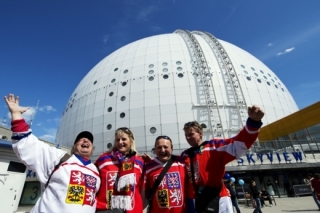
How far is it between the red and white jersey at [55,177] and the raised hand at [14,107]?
0.10 meters

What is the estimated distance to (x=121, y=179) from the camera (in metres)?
2.52

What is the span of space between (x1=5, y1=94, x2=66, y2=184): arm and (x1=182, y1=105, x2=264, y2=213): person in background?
182 centimetres

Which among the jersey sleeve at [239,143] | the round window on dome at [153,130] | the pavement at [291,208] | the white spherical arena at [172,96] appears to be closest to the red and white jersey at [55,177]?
the jersey sleeve at [239,143]

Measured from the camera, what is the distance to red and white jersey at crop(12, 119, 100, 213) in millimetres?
2229

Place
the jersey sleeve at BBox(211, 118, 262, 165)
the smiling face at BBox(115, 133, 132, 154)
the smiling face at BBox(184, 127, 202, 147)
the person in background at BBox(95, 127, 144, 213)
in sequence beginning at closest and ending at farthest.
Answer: the person in background at BBox(95, 127, 144, 213), the jersey sleeve at BBox(211, 118, 262, 165), the smiling face at BBox(115, 133, 132, 154), the smiling face at BBox(184, 127, 202, 147)

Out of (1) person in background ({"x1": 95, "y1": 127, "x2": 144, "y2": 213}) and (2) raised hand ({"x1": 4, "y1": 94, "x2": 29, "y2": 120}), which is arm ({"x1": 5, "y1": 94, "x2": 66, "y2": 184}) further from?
(1) person in background ({"x1": 95, "y1": 127, "x2": 144, "y2": 213})

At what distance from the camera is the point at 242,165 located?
17.3 metres

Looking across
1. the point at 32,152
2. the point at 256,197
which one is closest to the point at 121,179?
the point at 32,152

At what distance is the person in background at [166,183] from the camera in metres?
2.68

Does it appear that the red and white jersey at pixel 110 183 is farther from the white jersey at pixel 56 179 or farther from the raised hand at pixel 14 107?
the raised hand at pixel 14 107

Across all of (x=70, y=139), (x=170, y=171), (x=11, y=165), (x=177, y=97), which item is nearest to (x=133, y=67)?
(x=177, y=97)

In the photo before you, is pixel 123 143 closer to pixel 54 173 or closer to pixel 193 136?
pixel 54 173

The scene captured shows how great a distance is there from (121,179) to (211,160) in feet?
4.24

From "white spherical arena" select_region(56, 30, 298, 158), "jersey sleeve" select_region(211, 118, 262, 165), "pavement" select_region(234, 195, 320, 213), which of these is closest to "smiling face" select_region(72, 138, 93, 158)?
"jersey sleeve" select_region(211, 118, 262, 165)
